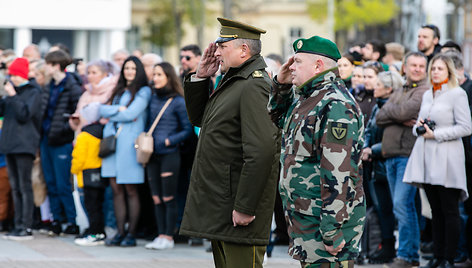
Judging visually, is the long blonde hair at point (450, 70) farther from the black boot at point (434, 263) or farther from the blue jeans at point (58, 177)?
the blue jeans at point (58, 177)

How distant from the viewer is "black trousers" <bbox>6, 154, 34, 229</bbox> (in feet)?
34.0

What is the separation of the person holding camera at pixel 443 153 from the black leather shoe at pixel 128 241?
11.3 ft

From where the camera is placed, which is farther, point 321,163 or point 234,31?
point 234,31

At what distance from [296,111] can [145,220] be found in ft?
19.0

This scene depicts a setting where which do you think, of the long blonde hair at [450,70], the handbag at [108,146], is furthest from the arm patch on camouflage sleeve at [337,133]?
the handbag at [108,146]

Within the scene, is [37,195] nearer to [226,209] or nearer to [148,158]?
[148,158]

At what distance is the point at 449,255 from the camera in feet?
27.1

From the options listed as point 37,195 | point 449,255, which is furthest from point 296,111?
point 37,195

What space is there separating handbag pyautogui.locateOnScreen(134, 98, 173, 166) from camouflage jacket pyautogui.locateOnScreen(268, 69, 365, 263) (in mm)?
4446

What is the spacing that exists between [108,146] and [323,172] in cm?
527

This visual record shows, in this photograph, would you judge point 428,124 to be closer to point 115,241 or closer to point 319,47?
point 319,47

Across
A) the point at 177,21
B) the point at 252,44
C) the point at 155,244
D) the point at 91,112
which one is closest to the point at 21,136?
the point at 91,112

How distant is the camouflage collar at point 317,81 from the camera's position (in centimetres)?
524

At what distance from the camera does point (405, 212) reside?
8.55 meters
